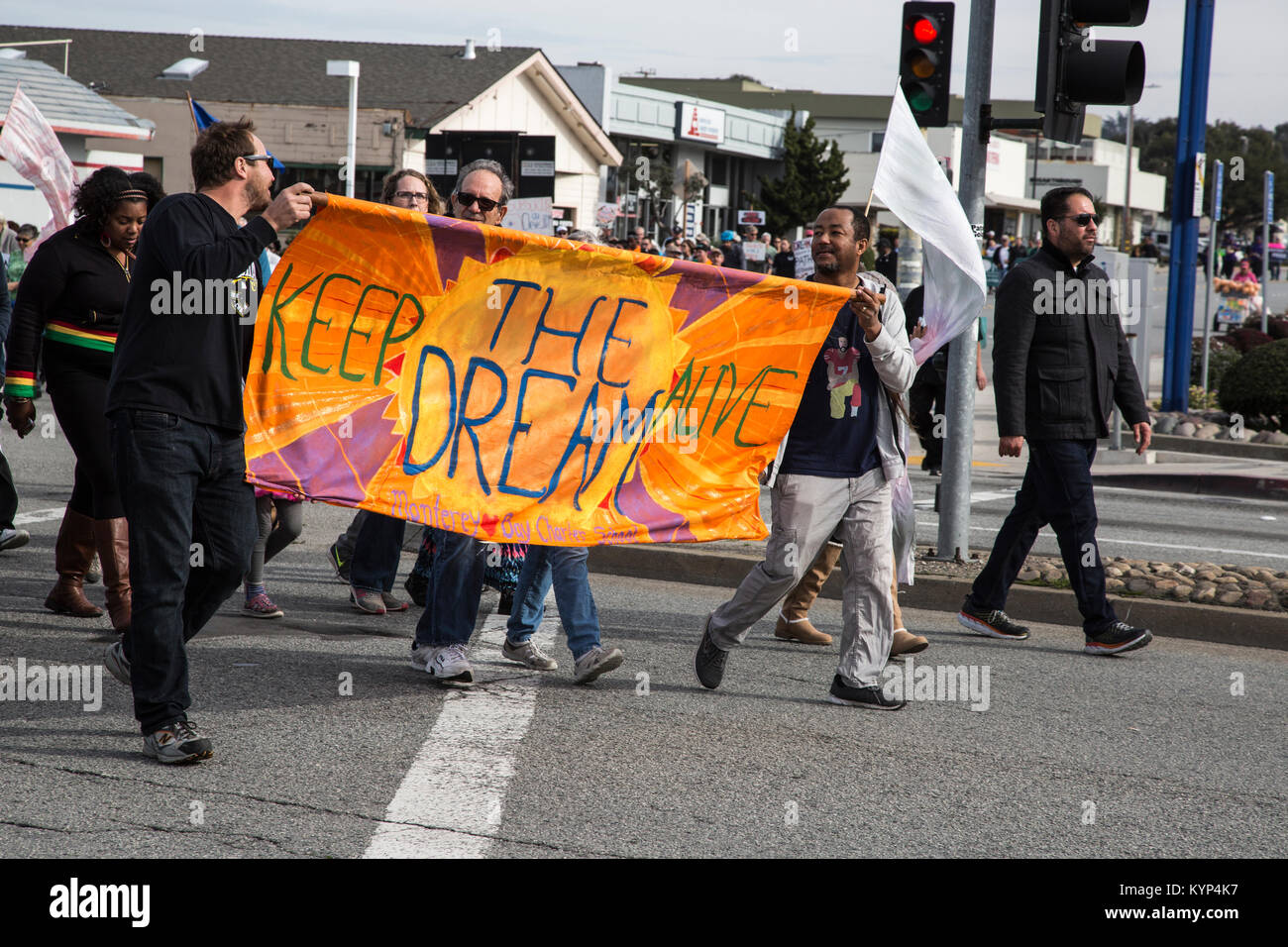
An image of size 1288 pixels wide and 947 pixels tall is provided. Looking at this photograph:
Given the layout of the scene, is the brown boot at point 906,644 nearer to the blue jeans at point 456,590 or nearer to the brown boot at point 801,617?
the brown boot at point 801,617

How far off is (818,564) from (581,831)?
134 inches

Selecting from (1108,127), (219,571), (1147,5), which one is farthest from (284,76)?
(1108,127)

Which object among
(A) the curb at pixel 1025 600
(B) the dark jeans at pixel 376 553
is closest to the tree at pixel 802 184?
(A) the curb at pixel 1025 600

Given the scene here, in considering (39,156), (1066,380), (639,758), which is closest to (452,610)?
(639,758)

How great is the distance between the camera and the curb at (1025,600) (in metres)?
7.82

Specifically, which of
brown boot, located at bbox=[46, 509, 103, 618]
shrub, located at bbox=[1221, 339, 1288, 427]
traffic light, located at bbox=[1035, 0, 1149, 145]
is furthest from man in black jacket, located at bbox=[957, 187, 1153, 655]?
shrub, located at bbox=[1221, 339, 1288, 427]

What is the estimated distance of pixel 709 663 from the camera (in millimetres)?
6301

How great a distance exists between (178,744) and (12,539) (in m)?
4.44

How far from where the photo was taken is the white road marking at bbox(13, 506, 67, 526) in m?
9.75

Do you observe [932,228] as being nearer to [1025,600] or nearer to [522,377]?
[522,377]

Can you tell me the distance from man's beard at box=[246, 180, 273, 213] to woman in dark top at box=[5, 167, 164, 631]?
192 cm

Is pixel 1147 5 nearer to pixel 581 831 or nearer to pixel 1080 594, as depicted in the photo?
pixel 1080 594

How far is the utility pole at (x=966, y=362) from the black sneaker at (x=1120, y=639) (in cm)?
169

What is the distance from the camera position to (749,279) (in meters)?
6.12
